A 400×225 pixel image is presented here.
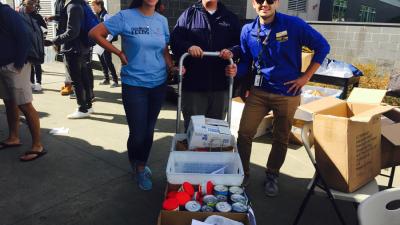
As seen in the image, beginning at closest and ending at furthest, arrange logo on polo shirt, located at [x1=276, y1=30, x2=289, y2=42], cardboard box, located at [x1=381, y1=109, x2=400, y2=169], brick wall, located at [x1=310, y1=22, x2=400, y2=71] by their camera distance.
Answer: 1. cardboard box, located at [x1=381, y1=109, x2=400, y2=169]
2. logo on polo shirt, located at [x1=276, y1=30, x2=289, y2=42]
3. brick wall, located at [x1=310, y1=22, x2=400, y2=71]

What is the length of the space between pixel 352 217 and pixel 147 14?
2427mm

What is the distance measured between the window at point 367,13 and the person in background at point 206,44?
11925mm

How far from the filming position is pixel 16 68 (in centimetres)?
345

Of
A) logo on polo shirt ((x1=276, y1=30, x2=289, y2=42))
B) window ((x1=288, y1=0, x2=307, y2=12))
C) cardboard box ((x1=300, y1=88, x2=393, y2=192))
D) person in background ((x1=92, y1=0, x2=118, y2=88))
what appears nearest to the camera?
cardboard box ((x1=300, y1=88, x2=393, y2=192))

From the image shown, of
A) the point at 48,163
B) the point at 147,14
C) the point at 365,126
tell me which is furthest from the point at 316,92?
the point at 48,163

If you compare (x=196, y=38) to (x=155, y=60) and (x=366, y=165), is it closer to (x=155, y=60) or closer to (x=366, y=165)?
(x=155, y=60)

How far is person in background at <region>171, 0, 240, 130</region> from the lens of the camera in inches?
116

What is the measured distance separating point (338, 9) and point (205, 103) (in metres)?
11.4

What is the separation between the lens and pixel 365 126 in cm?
242

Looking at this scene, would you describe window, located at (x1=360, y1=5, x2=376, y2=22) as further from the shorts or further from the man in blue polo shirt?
the shorts

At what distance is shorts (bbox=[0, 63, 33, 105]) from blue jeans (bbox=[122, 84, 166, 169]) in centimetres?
130

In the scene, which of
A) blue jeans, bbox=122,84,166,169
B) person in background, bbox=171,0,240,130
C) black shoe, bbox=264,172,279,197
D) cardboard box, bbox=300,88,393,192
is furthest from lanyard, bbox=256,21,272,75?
black shoe, bbox=264,172,279,197

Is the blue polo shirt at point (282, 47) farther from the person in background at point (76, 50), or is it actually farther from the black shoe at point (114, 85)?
the black shoe at point (114, 85)

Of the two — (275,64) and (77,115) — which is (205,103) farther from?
(77,115)
